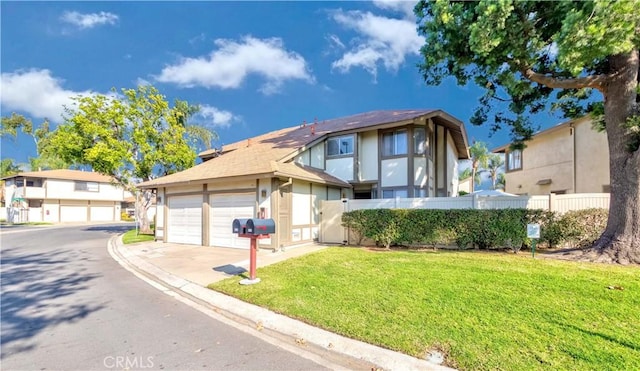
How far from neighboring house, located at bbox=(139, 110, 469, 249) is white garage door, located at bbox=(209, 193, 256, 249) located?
1.6 inches

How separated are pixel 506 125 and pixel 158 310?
42.7ft

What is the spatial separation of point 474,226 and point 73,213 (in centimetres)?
4772

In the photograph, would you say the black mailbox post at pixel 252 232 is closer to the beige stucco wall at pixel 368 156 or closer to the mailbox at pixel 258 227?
the mailbox at pixel 258 227

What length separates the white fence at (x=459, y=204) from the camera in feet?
30.2

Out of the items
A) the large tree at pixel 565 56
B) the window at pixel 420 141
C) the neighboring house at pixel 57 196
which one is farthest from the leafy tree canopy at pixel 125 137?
the neighboring house at pixel 57 196

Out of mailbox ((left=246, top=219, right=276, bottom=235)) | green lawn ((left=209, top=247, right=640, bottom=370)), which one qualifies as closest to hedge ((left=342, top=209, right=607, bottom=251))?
green lawn ((left=209, top=247, right=640, bottom=370))

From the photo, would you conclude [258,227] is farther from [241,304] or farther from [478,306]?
[478,306]

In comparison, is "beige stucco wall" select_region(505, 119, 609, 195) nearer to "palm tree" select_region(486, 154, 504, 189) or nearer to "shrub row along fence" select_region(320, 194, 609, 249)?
"shrub row along fence" select_region(320, 194, 609, 249)

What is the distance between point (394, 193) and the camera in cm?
1390

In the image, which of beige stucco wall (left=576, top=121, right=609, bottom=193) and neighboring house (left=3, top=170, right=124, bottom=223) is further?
neighboring house (left=3, top=170, right=124, bottom=223)

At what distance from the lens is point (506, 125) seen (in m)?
11.4

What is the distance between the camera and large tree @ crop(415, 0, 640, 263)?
5.71m

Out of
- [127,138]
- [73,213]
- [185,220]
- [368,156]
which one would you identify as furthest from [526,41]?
[73,213]

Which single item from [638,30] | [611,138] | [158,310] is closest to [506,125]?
[611,138]
